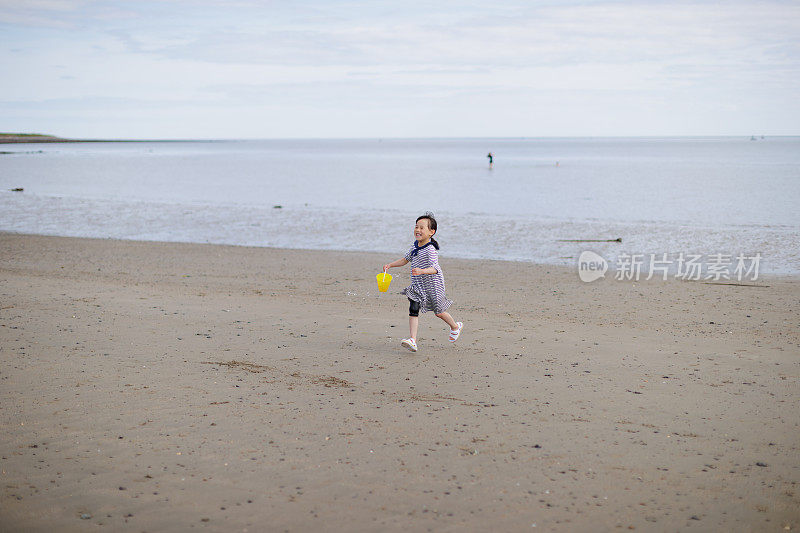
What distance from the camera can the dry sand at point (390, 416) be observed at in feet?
13.1

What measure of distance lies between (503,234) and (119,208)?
18.5m

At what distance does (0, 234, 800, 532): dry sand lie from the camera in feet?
13.1

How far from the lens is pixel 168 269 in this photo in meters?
13.6

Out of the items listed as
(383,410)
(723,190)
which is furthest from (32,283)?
(723,190)

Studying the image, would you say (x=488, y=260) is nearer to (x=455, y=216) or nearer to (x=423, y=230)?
(x=423, y=230)

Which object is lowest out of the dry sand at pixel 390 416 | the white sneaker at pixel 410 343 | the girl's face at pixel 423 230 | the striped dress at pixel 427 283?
the dry sand at pixel 390 416

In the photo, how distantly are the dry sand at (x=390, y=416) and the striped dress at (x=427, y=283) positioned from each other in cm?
57

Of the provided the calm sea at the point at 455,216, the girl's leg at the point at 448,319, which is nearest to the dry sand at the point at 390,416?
the girl's leg at the point at 448,319

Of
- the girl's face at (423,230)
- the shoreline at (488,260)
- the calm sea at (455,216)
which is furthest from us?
the calm sea at (455,216)

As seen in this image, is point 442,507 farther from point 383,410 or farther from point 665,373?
point 665,373

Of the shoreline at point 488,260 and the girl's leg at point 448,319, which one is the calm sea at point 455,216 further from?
the girl's leg at point 448,319

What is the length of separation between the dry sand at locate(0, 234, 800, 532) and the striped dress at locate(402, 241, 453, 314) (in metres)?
0.57

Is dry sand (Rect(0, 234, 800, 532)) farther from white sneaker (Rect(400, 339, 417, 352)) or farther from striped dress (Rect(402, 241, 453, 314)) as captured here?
striped dress (Rect(402, 241, 453, 314))

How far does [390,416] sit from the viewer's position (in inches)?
212
